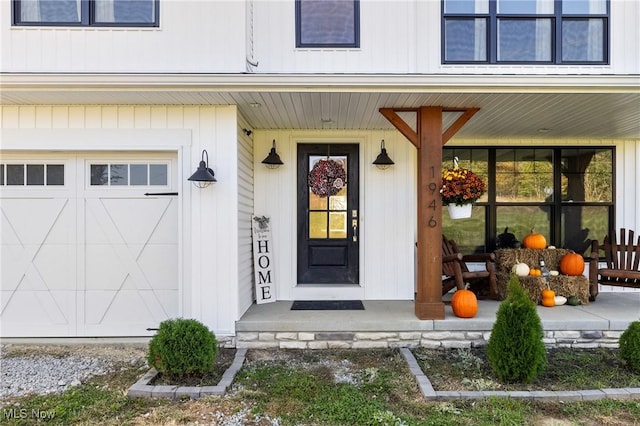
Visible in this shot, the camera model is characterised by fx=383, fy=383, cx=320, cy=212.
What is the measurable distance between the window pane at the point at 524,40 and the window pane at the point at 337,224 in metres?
2.60

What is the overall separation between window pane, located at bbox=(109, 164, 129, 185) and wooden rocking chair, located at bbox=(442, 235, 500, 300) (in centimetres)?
383

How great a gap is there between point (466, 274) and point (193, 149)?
3498 millimetres

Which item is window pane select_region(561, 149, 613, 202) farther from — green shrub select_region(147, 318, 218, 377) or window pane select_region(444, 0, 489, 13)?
green shrub select_region(147, 318, 218, 377)

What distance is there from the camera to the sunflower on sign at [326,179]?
202 inches

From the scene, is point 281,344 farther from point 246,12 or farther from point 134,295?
point 246,12

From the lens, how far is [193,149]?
4.05 meters

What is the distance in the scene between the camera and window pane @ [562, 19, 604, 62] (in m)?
4.07

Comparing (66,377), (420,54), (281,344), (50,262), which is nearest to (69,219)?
(50,262)

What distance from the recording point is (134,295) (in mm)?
4215

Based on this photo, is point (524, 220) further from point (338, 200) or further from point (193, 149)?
point (193, 149)

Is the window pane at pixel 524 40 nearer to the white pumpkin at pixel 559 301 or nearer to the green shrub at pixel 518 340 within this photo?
the green shrub at pixel 518 340

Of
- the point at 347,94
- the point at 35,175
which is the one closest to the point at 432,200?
the point at 347,94

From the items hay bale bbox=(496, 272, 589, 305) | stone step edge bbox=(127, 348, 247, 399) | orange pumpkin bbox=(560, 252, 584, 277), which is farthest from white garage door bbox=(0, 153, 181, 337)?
orange pumpkin bbox=(560, 252, 584, 277)

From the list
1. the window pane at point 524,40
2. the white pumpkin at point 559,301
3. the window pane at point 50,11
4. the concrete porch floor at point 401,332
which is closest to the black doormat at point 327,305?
the concrete porch floor at point 401,332
